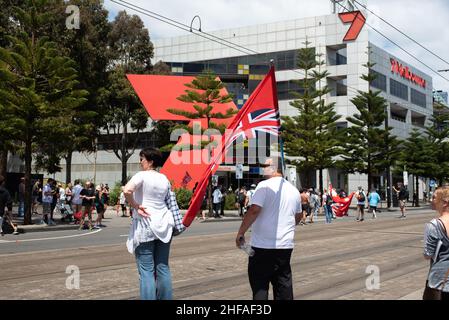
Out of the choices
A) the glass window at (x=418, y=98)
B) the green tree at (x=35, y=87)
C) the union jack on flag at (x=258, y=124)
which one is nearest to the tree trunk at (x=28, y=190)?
the green tree at (x=35, y=87)

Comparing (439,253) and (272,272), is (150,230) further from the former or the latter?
(439,253)

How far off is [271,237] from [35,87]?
1801 centimetres

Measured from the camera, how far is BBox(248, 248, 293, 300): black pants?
478 centimetres

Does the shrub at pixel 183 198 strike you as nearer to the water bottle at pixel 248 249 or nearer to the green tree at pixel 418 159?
the water bottle at pixel 248 249

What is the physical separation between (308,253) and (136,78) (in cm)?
3311

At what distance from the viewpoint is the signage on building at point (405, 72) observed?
206ft

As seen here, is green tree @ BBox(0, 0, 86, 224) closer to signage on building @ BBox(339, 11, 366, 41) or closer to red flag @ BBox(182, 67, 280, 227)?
red flag @ BBox(182, 67, 280, 227)

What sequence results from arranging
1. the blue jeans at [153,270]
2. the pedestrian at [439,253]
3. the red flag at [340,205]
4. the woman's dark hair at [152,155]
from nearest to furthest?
the pedestrian at [439,253]
the blue jeans at [153,270]
the woman's dark hair at [152,155]
the red flag at [340,205]

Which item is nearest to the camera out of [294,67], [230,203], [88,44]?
[230,203]

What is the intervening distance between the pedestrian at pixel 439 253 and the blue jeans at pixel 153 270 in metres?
2.67

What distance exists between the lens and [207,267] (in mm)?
10086

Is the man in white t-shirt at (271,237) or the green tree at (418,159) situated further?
the green tree at (418,159)

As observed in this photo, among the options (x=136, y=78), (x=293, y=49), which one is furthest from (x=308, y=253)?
(x=293, y=49)

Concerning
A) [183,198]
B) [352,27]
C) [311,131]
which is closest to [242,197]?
[183,198]
